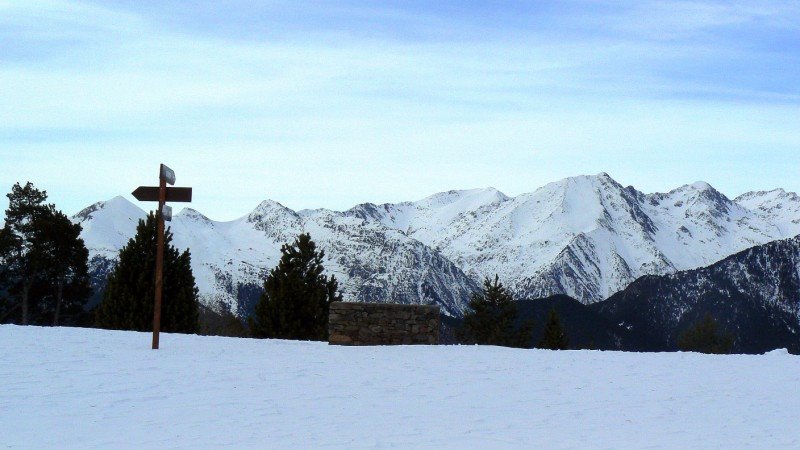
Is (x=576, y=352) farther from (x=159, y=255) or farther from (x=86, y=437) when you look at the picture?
(x=86, y=437)

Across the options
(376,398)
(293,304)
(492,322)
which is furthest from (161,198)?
(492,322)

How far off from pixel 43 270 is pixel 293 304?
2180 cm

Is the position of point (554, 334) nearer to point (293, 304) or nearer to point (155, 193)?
point (293, 304)

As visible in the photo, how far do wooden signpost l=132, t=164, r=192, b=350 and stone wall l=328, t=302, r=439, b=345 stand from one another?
496 cm

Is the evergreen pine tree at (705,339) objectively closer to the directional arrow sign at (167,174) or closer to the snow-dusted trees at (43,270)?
the snow-dusted trees at (43,270)

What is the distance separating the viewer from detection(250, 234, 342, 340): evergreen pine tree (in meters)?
33.7

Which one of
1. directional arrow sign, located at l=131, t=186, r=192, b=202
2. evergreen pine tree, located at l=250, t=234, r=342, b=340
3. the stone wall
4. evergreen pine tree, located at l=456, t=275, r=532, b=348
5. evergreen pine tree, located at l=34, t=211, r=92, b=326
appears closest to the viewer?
directional arrow sign, located at l=131, t=186, r=192, b=202

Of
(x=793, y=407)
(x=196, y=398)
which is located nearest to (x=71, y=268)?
(x=196, y=398)

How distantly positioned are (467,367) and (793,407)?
642 cm

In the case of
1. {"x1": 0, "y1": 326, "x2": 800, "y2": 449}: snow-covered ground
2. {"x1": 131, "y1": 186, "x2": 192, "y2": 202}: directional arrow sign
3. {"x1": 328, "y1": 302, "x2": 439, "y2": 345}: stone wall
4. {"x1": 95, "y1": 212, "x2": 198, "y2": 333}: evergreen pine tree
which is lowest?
{"x1": 0, "y1": 326, "x2": 800, "y2": 449}: snow-covered ground

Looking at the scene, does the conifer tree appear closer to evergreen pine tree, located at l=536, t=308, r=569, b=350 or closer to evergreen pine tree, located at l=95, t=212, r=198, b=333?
evergreen pine tree, located at l=95, t=212, r=198, b=333

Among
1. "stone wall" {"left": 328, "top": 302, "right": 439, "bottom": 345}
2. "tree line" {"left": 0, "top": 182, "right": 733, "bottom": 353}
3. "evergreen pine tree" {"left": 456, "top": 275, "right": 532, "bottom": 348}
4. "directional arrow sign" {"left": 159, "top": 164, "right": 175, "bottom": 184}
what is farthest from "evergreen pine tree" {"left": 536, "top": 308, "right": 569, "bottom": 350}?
"directional arrow sign" {"left": 159, "top": 164, "right": 175, "bottom": 184}

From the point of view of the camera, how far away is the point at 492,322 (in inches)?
2677

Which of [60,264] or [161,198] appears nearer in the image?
[161,198]
